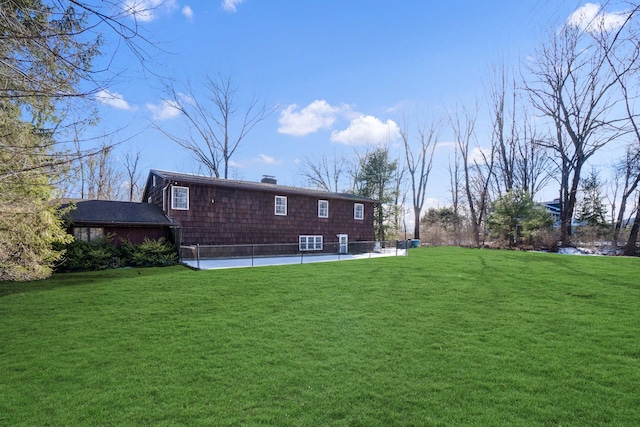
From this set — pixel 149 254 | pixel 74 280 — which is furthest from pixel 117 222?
pixel 74 280

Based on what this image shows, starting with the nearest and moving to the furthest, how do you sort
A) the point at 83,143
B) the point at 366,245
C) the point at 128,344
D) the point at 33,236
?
the point at 83,143
the point at 128,344
the point at 33,236
the point at 366,245

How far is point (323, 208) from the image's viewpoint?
66.1ft

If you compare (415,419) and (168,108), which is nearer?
(415,419)

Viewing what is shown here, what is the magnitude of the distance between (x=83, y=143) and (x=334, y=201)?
17.3 metres

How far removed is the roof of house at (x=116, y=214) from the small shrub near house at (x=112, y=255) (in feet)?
2.65

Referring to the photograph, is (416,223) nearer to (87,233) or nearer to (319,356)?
(87,233)

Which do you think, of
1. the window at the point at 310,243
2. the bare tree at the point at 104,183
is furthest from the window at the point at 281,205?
the bare tree at the point at 104,183

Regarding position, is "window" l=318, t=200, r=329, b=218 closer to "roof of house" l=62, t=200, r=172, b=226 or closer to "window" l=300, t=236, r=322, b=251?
"window" l=300, t=236, r=322, b=251

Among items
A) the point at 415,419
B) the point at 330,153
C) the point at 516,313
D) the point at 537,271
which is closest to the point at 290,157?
the point at 330,153

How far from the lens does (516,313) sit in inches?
241

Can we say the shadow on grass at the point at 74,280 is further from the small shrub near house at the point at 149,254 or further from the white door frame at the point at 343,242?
the white door frame at the point at 343,242

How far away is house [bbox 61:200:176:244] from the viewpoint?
43.2 ft

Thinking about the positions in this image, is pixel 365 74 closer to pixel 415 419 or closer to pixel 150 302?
pixel 150 302

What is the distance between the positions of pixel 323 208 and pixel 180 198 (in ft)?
28.1
